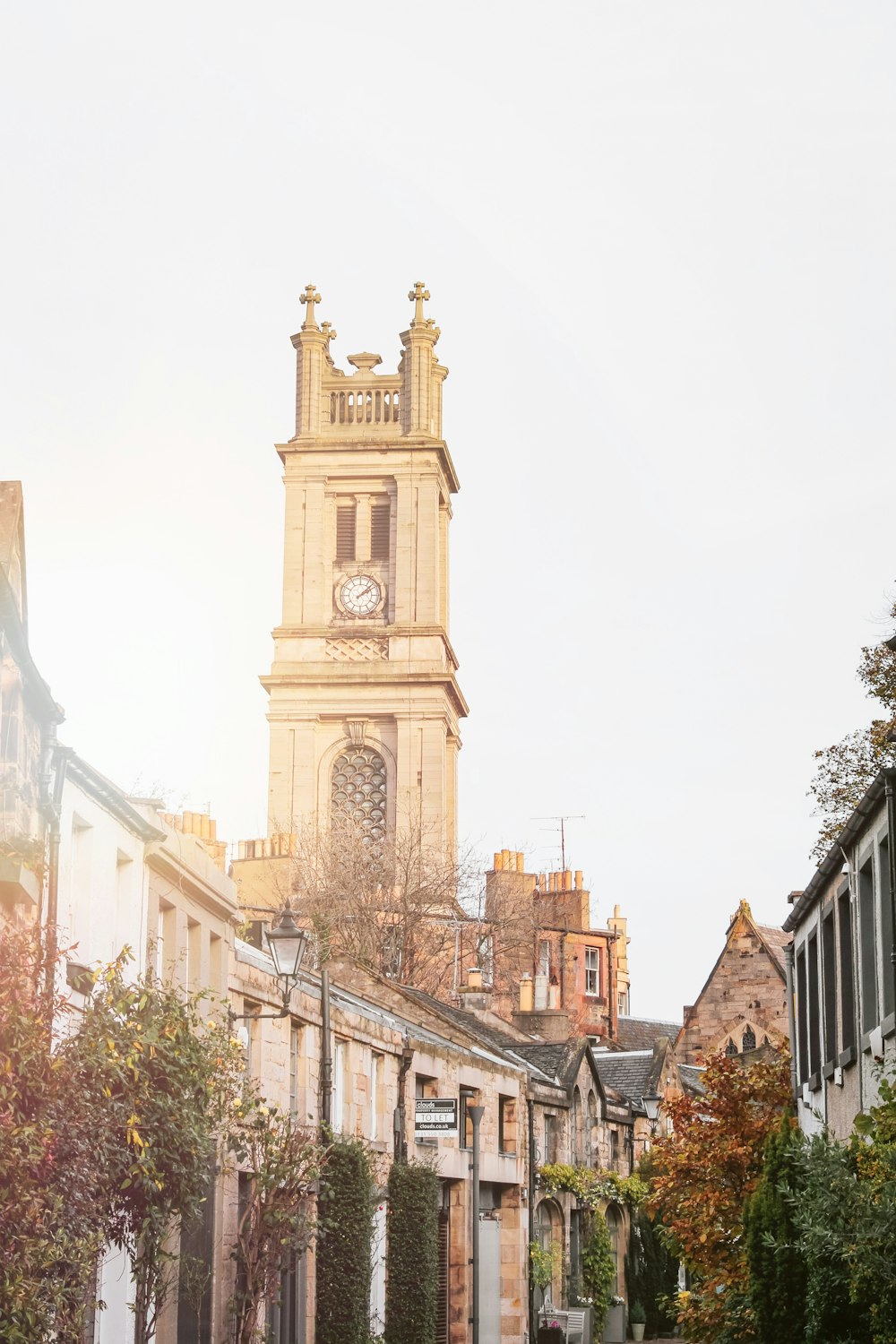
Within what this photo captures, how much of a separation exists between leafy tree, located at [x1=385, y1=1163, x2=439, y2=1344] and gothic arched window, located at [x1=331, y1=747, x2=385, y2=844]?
4865cm

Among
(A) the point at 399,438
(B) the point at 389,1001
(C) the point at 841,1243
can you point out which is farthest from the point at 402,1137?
(A) the point at 399,438

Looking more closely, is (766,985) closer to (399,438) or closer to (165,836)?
(399,438)

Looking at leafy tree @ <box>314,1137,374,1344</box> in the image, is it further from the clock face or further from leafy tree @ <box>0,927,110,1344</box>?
the clock face

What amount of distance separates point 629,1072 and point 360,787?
24.0 m

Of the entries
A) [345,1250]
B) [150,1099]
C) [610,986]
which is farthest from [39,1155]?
[610,986]

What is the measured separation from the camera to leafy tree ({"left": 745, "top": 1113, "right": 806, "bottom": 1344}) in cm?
1909

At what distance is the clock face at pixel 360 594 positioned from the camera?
8788 cm

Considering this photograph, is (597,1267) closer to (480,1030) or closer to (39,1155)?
(480,1030)

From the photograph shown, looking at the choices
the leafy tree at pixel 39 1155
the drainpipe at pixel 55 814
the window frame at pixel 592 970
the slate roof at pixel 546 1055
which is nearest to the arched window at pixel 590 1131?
the slate roof at pixel 546 1055

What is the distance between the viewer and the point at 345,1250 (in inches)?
1204

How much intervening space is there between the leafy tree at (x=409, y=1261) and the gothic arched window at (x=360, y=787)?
160 ft

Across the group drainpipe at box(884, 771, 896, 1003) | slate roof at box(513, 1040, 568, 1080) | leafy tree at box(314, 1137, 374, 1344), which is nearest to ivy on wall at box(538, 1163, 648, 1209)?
slate roof at box(513, 1040, 568, 1080)

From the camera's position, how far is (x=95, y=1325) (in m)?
22.9

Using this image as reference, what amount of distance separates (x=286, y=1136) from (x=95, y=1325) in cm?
316
